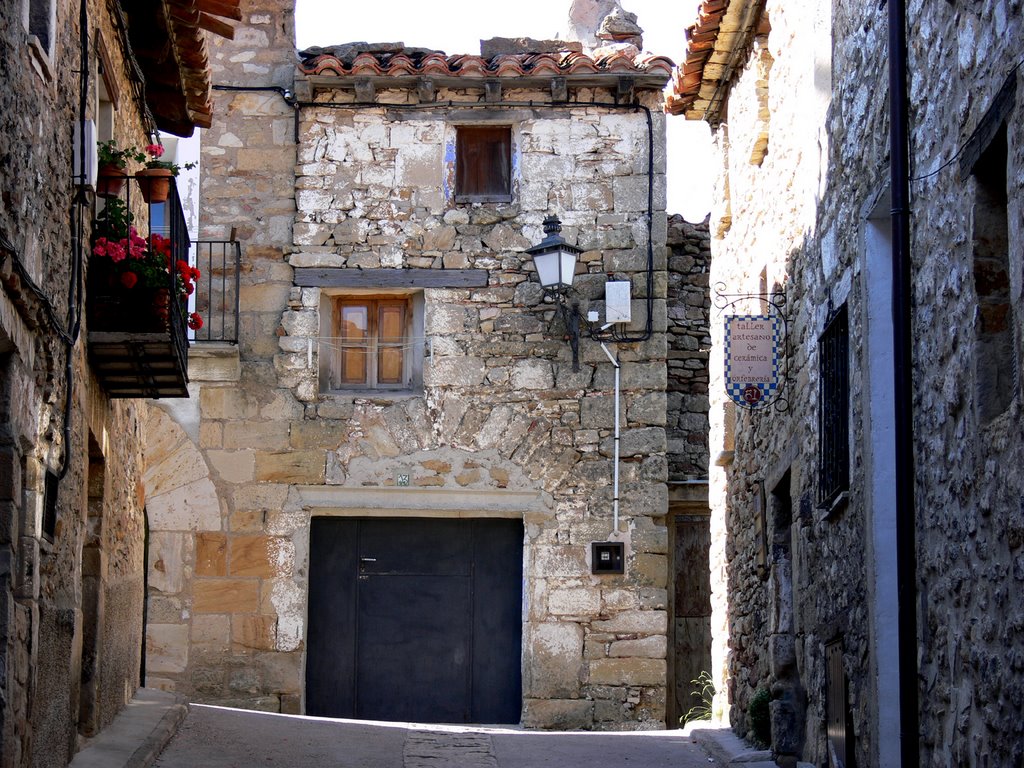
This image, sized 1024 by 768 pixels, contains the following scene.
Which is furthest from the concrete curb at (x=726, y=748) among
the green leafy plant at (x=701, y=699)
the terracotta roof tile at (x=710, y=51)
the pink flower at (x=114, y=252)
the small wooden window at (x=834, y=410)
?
the terracotta roof tile at (x=710, y=51)

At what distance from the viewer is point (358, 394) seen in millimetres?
13602

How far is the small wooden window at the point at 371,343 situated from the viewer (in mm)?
13766

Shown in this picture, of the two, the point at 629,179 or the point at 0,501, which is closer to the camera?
A: the point at 0,501

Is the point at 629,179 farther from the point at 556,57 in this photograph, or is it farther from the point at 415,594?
the point at 415,594

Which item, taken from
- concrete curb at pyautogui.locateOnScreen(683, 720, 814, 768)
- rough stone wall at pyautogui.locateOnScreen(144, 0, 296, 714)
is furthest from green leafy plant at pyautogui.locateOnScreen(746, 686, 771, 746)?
rough stone wall at pyautogui.locateOnScreen(144, 0, 296, 714)

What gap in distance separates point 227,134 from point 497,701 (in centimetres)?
538

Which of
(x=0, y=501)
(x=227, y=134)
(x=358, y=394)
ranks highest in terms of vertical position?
(x=227, y=134)

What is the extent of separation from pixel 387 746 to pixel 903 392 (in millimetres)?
5144

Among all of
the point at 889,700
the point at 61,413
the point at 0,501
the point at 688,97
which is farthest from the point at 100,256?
the point at 688,97

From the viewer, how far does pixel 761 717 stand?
32.1 feet

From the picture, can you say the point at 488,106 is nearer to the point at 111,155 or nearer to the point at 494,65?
the point at 494,65

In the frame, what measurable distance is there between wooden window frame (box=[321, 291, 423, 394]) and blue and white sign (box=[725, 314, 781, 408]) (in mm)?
4318

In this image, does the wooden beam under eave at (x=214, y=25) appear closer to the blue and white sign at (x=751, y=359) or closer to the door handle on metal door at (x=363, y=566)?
the blue and white sign at (x=751, y=359)

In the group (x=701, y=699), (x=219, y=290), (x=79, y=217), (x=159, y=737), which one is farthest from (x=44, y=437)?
(x=701, y=699)
